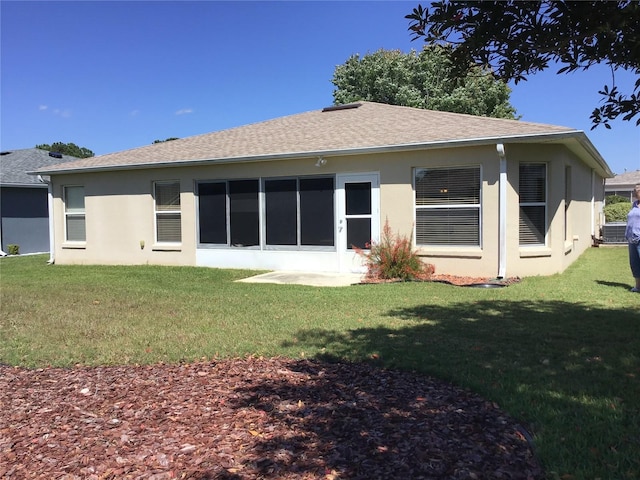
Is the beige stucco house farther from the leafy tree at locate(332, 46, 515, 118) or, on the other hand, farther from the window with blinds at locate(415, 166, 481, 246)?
the leafy tree at locate(332, 46, 515, 118)

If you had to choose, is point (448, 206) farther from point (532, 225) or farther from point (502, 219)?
point (532, 225)

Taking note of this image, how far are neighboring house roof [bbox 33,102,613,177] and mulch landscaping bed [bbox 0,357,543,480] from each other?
280 inches

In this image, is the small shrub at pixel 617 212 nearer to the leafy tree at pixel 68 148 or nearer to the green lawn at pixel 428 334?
the green lawn at pixel 428 334

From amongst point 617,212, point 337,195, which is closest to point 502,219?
point 337,195

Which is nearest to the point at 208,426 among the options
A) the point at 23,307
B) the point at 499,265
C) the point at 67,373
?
the point at 67,373

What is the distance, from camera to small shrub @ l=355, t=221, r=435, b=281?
429 inches

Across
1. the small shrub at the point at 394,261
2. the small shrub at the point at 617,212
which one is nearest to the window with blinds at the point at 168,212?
the small shrub at the point at 394,261

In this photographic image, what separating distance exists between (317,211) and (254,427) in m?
8.95

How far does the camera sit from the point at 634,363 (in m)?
4.97

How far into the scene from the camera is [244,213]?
43.5 feet

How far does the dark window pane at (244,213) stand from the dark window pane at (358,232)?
250 centimetres

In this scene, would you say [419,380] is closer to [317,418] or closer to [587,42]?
[317,418]

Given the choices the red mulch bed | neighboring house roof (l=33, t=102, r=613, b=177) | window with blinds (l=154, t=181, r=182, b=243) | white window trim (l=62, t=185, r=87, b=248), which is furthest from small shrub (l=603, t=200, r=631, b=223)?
white window trim (l=62, t=185, r=87, b=248)

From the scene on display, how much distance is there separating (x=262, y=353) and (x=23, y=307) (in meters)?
5.20
